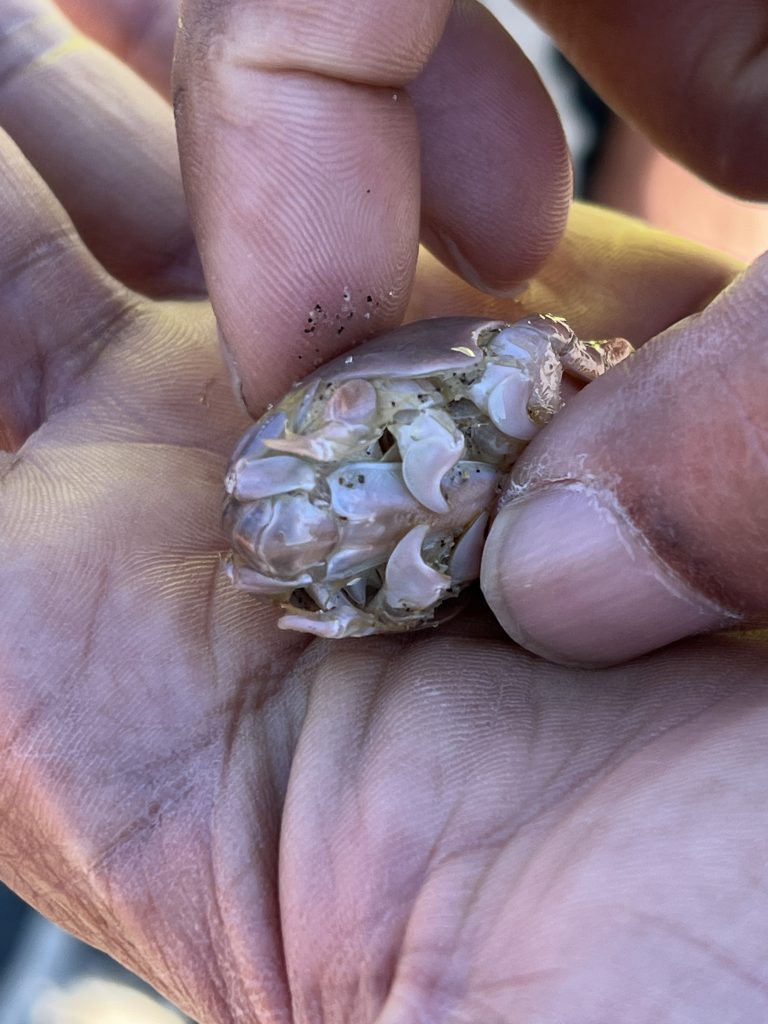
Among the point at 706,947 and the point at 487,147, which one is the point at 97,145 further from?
the point at 706,947

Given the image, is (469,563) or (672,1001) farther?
(469,563)

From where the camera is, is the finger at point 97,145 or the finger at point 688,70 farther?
the finger at point 97,145

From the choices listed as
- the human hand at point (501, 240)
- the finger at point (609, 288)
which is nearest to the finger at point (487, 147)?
the human hand at point (501, 240)

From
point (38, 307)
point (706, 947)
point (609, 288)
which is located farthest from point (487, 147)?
point (706, 947)

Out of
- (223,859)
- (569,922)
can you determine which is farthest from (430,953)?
(223,859)

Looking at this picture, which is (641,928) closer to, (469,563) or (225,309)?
(469,563)

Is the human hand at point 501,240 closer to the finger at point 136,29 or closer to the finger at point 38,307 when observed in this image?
the finger at point 38,307

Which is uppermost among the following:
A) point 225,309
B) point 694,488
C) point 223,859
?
point 225,309
